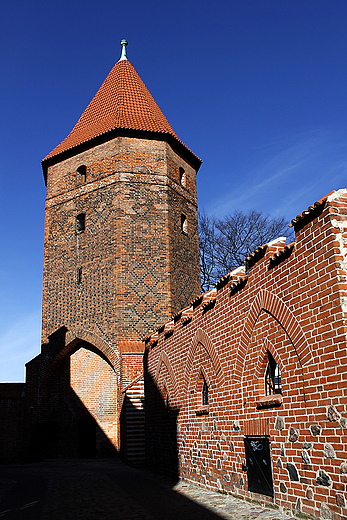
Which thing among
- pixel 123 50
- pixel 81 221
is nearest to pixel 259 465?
pixel 81 221

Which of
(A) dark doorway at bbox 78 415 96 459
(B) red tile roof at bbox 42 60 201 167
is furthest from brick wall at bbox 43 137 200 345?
(A) dark doorway at bbox 78 415 96 459

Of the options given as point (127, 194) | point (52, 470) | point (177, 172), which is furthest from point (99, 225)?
point (52, 470)

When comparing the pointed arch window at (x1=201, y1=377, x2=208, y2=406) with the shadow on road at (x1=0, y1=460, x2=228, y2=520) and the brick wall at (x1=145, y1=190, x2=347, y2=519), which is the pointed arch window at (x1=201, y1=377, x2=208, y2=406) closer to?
the brick wall at (x1=145, y1=190, x2=347, y2=519)

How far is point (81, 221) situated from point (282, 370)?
11.7m

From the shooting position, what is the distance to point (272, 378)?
582 cm

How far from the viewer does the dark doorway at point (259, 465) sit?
5512mm

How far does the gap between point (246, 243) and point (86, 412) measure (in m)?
11.5

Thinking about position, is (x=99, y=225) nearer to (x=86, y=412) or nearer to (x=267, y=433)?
(x=86, y=412)

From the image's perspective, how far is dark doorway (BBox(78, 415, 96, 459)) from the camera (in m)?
14.7

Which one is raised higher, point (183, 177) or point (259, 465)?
point (183, 177)

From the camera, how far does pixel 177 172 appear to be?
16.5 m

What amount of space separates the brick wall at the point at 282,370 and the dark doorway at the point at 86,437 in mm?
6676

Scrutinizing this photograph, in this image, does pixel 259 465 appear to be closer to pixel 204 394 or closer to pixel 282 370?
pixel 282 370

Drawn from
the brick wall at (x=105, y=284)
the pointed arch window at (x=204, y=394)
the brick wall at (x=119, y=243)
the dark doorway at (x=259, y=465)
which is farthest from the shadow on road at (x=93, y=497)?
the brick wall at (x=119, y=243)
